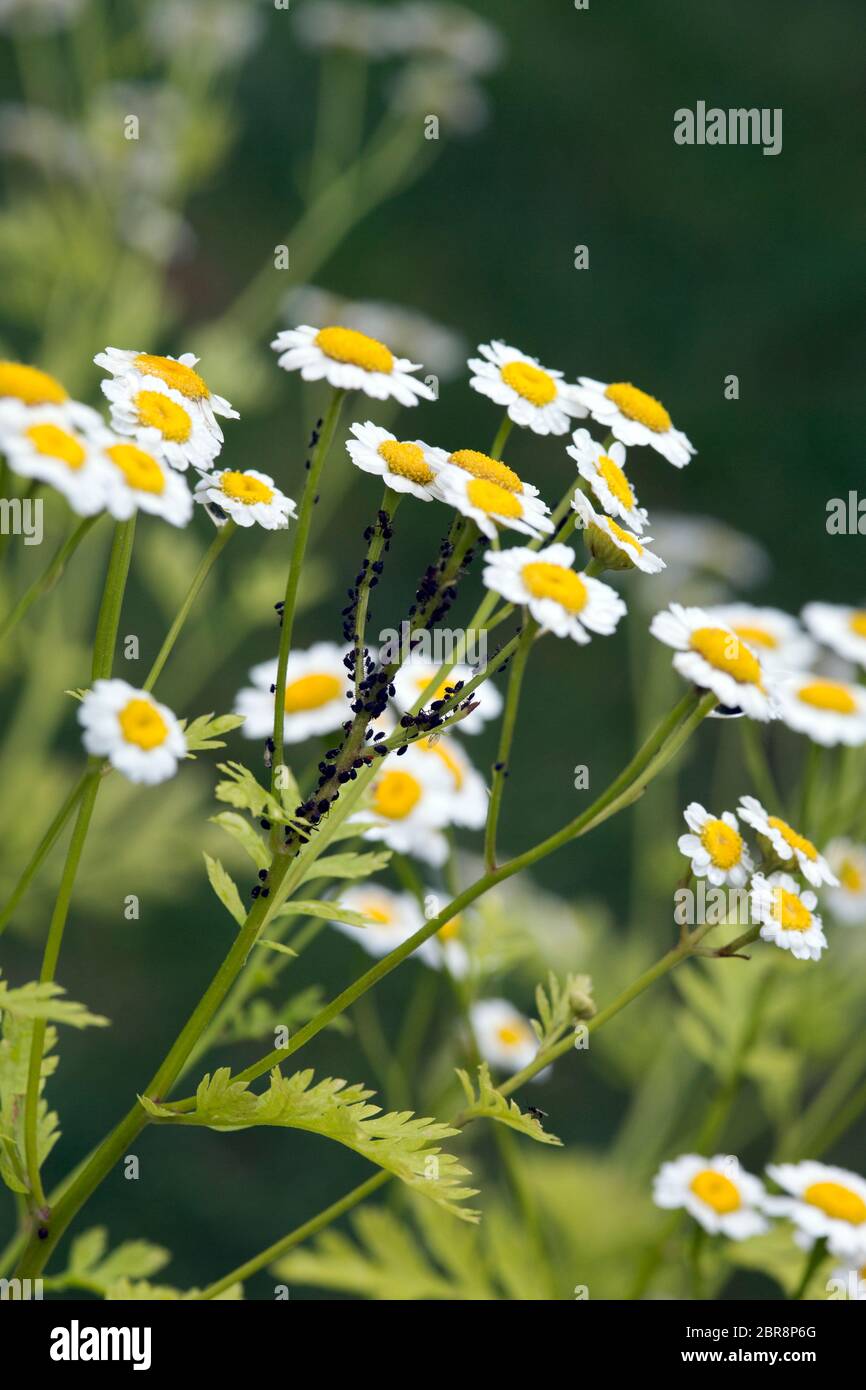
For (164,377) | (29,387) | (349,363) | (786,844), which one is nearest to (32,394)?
(29,387)

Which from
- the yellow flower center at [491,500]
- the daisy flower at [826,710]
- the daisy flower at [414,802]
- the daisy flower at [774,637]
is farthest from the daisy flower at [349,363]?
the daisy flower at [774,637]

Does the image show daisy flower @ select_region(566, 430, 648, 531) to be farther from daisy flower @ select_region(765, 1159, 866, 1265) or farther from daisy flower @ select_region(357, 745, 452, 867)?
daisy flower @ select_region(765, 1159, 866, 1265)

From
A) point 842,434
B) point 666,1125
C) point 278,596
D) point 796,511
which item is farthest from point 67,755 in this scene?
point 842,434

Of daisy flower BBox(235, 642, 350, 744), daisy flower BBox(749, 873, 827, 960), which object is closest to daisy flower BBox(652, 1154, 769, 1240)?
daisy flower BBox(749, 873, 827, 960)

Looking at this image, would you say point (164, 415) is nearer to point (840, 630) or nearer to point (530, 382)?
point (530, 382)

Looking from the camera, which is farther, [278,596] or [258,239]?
[258,239]

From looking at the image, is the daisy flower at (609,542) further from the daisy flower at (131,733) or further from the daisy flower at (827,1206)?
the daisy flower at (827,1206)

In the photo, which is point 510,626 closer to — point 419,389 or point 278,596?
point 278,596
